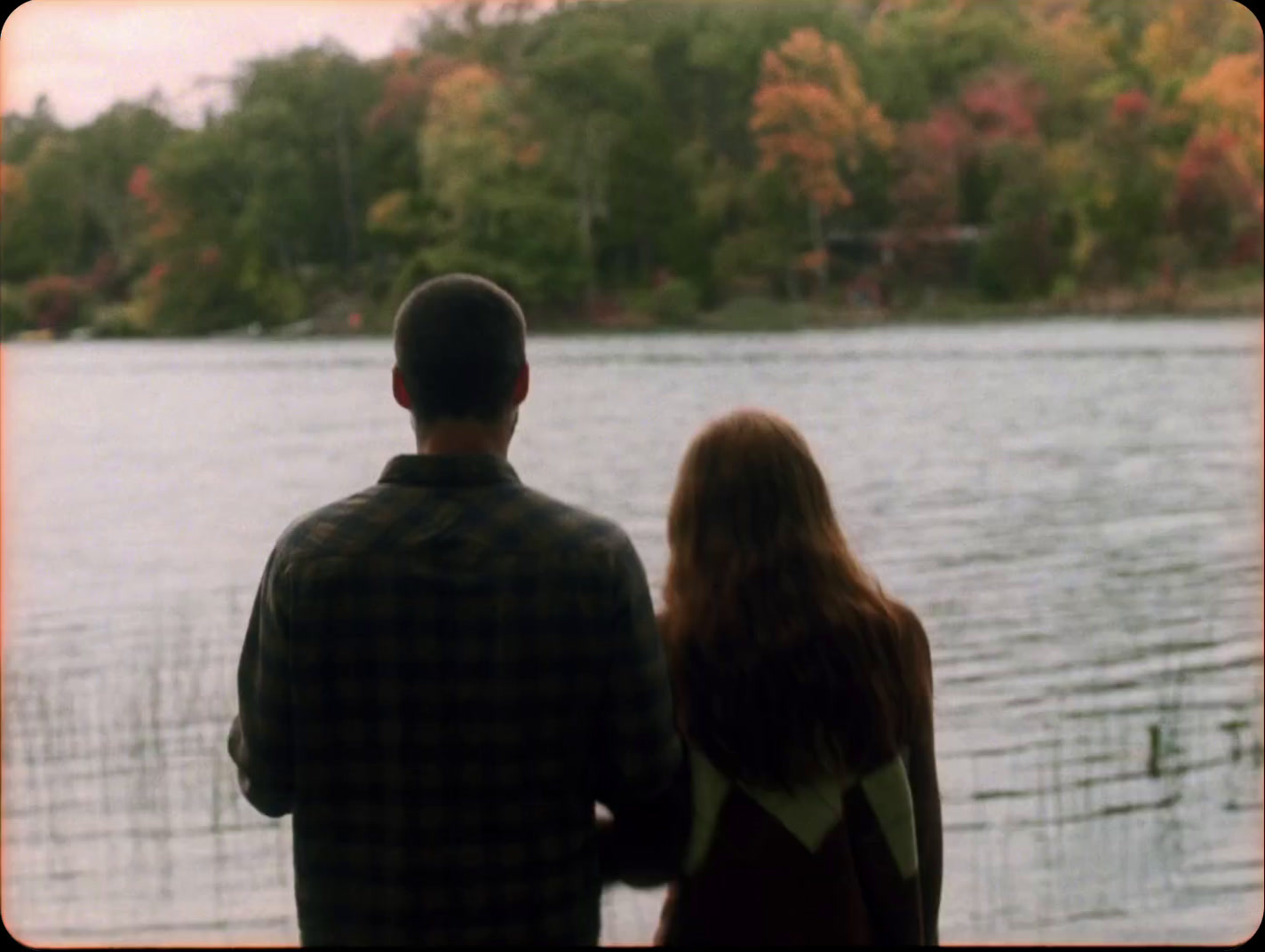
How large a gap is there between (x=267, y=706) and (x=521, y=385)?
15.7 inches

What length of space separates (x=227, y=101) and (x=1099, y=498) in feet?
30.8

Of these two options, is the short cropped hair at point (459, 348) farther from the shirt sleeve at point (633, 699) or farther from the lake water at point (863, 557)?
the lake water at point (863, 557)

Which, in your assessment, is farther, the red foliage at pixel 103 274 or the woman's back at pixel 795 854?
the red foliage at pixel 103 274

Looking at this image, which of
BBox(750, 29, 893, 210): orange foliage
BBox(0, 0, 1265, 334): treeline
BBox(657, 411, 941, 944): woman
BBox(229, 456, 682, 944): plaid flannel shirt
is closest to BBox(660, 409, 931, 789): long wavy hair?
BBox(657, 411, 941, 944): woman

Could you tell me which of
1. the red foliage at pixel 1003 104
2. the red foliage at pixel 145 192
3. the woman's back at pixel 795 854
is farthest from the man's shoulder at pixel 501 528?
the red foliage at pixel 1003 104

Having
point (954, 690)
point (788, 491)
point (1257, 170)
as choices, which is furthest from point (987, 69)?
point (788, 491)

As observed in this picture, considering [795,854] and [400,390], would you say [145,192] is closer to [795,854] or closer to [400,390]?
[400,390]

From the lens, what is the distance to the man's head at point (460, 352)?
5.02 feet

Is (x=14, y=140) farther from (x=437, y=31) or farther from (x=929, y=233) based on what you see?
(x=929, y=233)

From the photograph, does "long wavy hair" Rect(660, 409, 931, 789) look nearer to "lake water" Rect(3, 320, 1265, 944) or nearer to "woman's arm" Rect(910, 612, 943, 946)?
"woman's arm" Rect(910, 612, 943, 946)

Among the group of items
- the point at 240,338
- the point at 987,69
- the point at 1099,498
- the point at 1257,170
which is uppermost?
the point at 987,69

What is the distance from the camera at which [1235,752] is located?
6.72 metres

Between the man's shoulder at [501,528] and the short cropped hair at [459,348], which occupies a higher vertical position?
the short cropped hair at [459,348]

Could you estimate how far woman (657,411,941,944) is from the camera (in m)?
1.61
